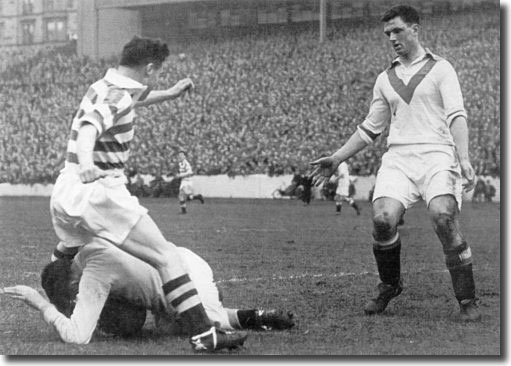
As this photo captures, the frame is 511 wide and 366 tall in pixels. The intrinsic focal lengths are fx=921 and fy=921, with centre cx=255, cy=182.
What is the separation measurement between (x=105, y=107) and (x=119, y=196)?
19.4 inches

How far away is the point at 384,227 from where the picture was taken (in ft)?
21.1

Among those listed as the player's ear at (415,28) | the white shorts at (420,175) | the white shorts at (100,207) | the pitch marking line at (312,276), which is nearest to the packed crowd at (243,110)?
the pitch marking line at (312,276)

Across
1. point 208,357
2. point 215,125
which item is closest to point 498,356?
point 208,357

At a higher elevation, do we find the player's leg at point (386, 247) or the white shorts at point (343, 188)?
→ the player's leg at point (386, 247)

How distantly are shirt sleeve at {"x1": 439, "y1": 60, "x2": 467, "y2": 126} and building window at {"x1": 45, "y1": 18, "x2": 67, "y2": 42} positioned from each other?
7007 mm

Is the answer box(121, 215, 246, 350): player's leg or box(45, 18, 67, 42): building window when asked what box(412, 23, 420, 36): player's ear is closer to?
box(121, 215, 246, 350): player's leg

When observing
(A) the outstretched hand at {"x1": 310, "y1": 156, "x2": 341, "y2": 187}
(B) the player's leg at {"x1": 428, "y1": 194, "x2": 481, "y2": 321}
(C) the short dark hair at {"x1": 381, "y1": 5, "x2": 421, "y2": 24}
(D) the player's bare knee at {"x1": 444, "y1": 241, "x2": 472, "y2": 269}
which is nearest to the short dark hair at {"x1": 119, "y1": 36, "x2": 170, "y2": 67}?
(A) the outstretched hand at {"x1": 310, "y1": 156, "x2": 341, "y2": 187}

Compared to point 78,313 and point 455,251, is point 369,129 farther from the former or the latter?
point 78,313

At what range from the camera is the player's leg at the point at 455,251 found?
20.6 ft

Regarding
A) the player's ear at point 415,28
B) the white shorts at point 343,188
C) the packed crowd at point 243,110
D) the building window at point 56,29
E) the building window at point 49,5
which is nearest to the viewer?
the player's ear at point 415,28

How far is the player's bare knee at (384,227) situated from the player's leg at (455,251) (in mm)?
284

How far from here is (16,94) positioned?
68.5ft

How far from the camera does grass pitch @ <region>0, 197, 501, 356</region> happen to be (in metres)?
5.29

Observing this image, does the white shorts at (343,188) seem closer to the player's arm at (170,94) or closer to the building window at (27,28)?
the building window at (27,28)
